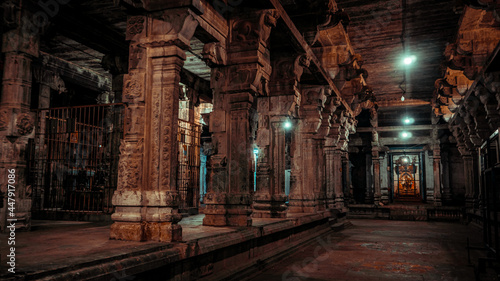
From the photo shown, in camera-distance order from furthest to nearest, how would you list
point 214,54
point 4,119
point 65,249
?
point 214,54, point 4,119, point 65,249

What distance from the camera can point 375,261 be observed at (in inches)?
286

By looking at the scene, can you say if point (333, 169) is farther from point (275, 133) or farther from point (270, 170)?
point (270, 170)

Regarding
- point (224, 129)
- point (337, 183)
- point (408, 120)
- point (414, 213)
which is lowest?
point (414, 213)

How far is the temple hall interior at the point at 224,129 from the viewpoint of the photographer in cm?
470

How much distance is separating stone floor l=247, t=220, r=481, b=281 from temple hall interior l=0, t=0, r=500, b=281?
6 cm

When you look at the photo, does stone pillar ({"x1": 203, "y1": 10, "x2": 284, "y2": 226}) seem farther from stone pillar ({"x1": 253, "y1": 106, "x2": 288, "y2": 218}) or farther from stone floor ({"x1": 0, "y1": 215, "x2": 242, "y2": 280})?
stone pillar ({"x1": 253, "y1": 106, "x2": 288, "y2": 218})

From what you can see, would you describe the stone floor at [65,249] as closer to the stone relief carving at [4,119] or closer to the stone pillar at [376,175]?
the stone relief carving at [4,119]

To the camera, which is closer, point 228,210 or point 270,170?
point 228,210

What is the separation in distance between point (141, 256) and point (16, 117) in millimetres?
3974

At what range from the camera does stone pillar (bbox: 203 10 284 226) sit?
6.46m

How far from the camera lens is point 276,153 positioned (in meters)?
8.82

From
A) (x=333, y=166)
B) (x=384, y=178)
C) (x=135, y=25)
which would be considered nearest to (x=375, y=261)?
(x=135, y=25)

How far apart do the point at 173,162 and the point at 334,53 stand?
9346mm

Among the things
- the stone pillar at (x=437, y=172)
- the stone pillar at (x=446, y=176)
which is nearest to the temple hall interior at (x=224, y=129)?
the stone pillar at (x=437, y=172)
